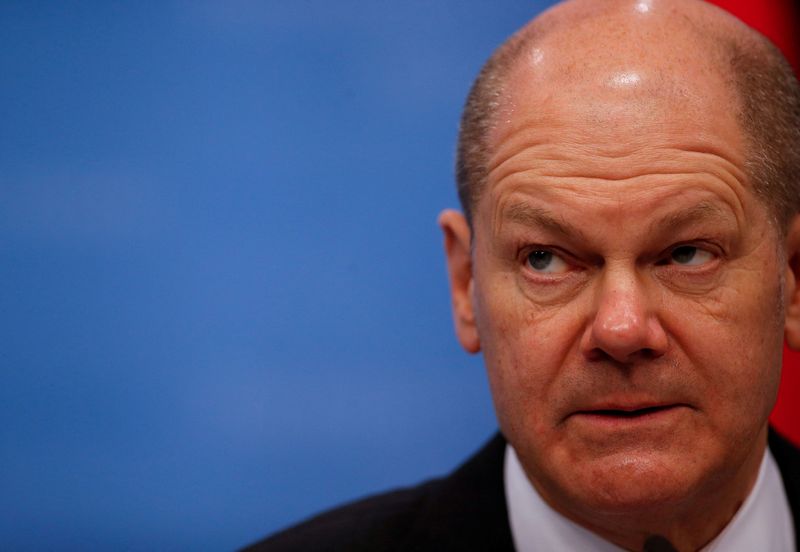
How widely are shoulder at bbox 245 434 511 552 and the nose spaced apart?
56cm

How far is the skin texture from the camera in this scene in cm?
196

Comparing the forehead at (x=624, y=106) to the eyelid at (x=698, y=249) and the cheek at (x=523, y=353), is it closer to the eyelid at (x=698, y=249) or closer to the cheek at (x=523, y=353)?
the eyelid at (x=698, y=249)

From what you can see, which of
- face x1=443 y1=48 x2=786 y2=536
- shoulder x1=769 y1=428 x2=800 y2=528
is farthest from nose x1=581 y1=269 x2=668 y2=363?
shoulder x1=769 y1=428 x2=800 y2=528

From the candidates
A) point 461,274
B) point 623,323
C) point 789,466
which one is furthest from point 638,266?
point 789,466

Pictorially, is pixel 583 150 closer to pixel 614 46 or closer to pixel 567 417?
pixel 614 46

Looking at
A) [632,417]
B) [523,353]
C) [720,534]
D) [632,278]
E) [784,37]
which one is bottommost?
[720,534]

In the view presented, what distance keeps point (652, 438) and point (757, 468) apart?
19.4 inches

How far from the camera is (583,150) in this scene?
202 cm

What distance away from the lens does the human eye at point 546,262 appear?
207 cm

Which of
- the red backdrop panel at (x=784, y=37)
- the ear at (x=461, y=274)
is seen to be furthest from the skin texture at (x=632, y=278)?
the red backdrop panel at (x=784, y=37)

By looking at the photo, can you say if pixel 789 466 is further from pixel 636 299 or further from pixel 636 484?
pixel 636 299

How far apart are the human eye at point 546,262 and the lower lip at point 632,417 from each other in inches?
11.6

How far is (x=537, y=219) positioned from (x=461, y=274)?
0.42m

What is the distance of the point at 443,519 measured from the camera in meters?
2.38
